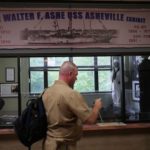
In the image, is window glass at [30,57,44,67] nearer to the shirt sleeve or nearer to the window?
the window

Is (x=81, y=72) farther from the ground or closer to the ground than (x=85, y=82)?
farther from the ground

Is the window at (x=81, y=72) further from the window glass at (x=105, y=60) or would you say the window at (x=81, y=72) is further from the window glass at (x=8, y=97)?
the window glass at (x=8, y=97)

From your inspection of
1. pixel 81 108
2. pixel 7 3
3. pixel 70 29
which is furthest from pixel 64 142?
pixel 7 3

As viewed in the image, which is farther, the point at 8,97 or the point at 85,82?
the point at 85,82

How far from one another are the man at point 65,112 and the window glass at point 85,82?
6.32ft

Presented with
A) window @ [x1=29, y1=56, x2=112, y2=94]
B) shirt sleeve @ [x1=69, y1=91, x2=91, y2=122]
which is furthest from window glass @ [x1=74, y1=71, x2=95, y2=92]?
shirt sleeve @ [x1=69, y1=91, x2=91, y2=122]

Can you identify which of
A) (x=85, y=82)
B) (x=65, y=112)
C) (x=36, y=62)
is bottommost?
(x=65, y=112)

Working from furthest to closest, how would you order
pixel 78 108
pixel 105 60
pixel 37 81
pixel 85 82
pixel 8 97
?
pixel 85 82 < pixel 37 81 < pixel 105 60 < pixel 8 97 < pixel 78 108

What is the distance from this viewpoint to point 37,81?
17.8 feet

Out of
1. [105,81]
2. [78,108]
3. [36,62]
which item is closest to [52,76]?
[36,62]

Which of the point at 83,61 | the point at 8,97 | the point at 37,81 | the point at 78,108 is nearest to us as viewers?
the point at 78,108

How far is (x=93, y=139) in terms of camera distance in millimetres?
4898

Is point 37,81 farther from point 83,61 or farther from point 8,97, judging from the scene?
point 83,61

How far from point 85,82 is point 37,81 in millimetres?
741
